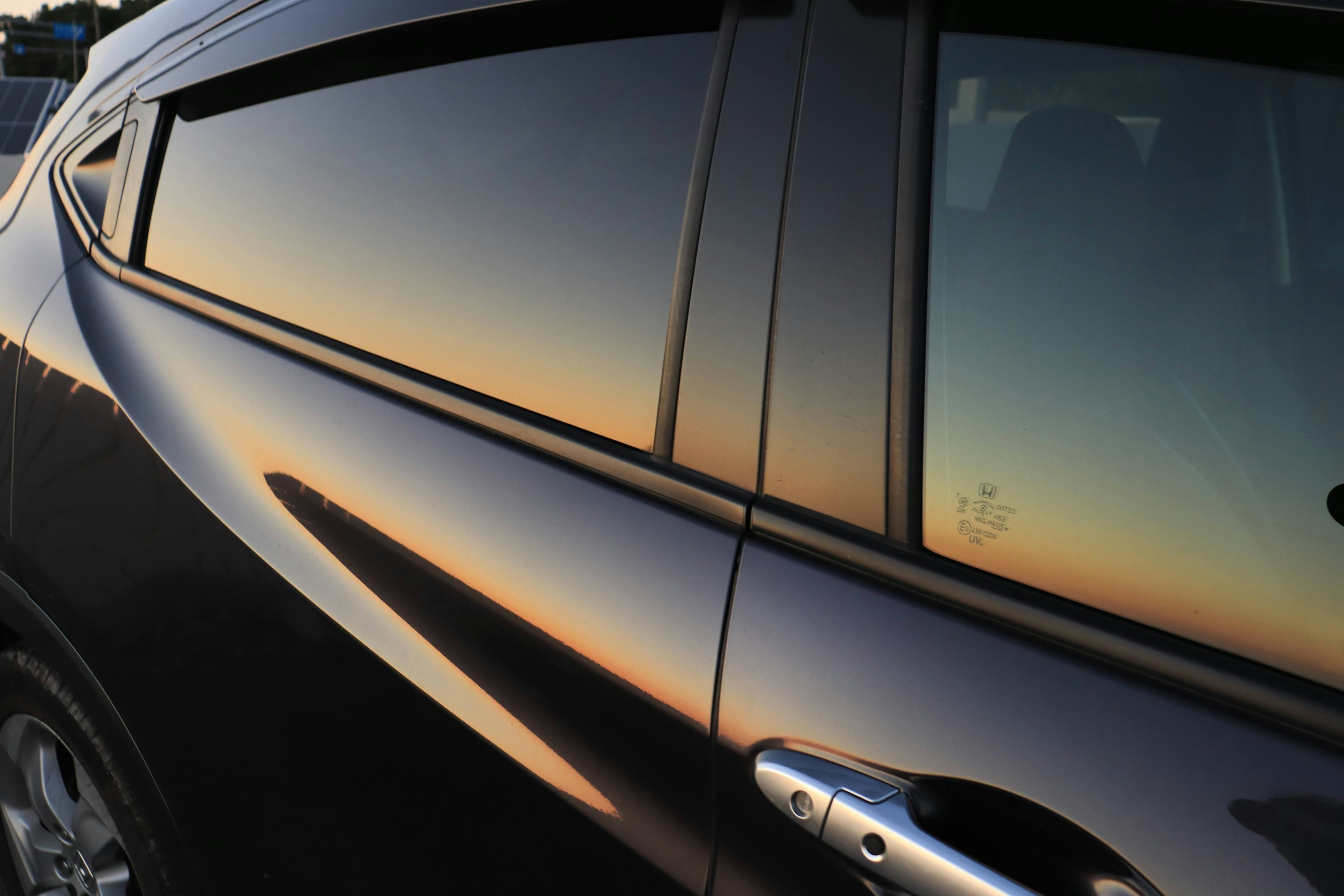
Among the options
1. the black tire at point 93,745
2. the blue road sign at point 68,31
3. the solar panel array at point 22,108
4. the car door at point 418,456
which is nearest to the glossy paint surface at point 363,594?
the car door at point 418,456

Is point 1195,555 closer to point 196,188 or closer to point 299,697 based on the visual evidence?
point 299,697

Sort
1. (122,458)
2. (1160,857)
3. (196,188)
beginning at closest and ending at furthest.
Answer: (1160,857)
(122,458)
(196,188)

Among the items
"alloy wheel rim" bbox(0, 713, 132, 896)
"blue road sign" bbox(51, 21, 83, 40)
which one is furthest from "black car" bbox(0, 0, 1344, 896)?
"blue road sign" bbox(51, 21, 83, 40)

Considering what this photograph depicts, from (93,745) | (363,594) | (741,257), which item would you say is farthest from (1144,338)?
(93,745)

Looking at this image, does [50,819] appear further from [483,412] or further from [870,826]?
[870,826]

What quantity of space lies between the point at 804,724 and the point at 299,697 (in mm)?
A: 678

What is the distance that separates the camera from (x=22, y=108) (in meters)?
17.2

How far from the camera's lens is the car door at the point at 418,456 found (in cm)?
95

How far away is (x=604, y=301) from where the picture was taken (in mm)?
1059

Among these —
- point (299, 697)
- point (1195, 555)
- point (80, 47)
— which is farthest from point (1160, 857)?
point (80, 47)

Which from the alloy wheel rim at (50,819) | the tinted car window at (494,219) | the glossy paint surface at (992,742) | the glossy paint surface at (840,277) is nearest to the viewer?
the glossy paint surface at (992,742)

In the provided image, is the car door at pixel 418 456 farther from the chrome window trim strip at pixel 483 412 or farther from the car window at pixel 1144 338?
the car window at pixel 1144 338

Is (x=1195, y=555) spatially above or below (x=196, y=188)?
below

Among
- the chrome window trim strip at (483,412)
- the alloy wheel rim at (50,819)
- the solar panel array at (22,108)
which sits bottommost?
the alloy wheel rim at (50,819)
